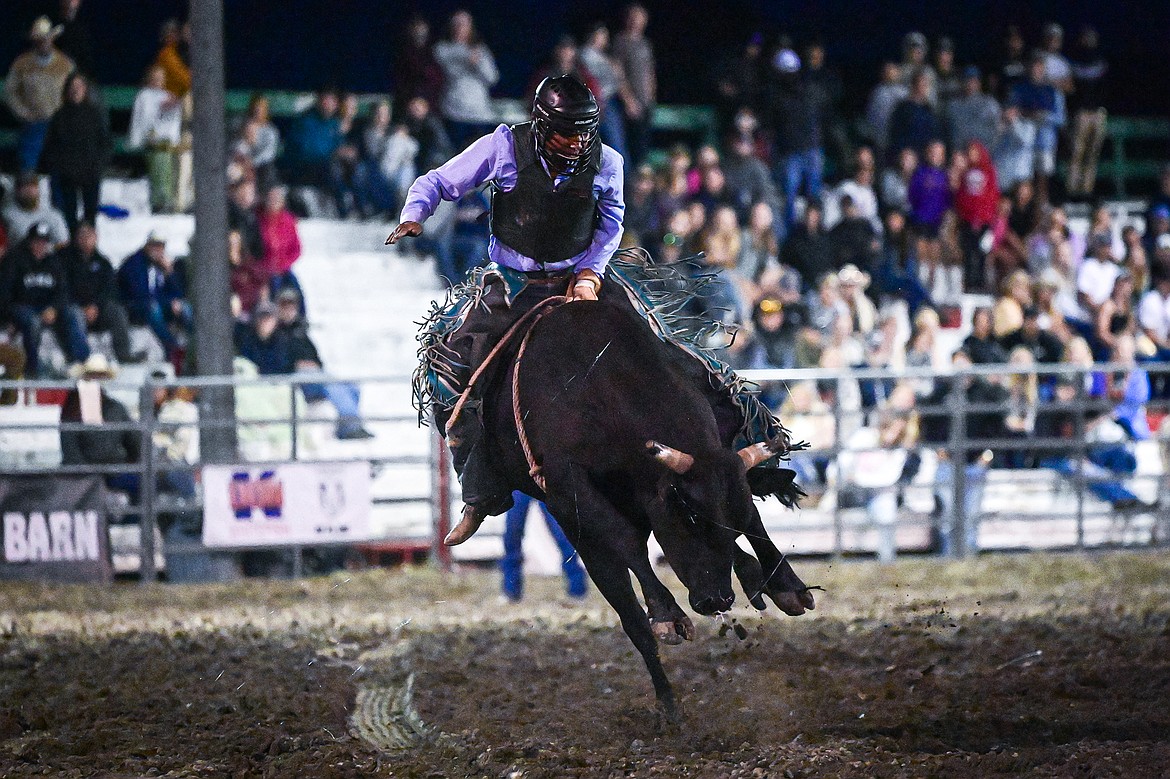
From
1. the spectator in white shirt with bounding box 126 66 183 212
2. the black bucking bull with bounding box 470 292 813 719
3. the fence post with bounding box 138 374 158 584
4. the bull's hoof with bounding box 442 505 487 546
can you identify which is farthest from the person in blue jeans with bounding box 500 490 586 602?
the spectator in white shirt with bounding box 126 66 183 212

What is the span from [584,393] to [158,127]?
7.70m

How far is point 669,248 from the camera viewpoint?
11312 millimetres

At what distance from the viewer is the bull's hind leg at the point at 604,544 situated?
4.95 metres

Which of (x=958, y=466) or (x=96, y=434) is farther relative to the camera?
(x=958, y=466)

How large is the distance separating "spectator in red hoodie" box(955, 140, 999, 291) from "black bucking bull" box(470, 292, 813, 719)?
9445 mm

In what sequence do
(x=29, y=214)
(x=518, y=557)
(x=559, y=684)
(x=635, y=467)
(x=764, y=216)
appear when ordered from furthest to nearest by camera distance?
(x=764, y=216) < (x=29, y=214) < (x=518, y=557) < (x=559, y=684) < (x=635, y=467)

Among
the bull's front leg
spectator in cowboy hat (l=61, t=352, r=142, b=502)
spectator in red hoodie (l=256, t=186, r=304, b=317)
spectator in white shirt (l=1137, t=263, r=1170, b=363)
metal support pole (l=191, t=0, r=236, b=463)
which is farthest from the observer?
spectator in white shirt (l=1137, t=263, r=1170, b=363)

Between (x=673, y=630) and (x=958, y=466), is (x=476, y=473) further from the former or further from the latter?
(x=958, y=466)

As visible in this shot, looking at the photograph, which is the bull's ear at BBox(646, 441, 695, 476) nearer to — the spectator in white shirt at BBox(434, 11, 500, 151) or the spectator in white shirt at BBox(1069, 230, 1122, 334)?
the spectator in white shirt at BBox(434, 11, 500, 151)

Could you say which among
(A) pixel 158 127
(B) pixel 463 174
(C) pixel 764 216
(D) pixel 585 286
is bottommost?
(D) pixel 585 286

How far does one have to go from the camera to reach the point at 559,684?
20.6 ft

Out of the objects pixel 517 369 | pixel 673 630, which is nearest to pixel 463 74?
pixel 517 369

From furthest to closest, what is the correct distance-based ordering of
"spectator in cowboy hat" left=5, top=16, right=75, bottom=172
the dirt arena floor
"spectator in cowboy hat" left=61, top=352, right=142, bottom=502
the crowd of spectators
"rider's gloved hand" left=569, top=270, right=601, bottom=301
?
"spectator in cowboy hat" left=5, top=16, right=75, bottom=172 < the crowd of spectators < "spectator in cowboy hat" left=61, top=352, right=142, bottom=502 < "rider's gloved hand" left=569, top=270, right=601, bottom=301 < the dirt arena floor

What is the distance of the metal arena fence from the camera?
32.2 ft
